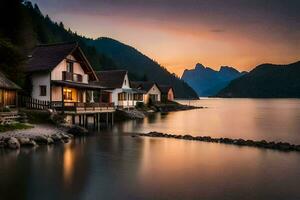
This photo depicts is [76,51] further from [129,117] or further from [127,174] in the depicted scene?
[127,174]

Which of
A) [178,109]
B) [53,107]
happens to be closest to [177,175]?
[53,107]

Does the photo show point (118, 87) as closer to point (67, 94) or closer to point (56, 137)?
point (67, 94)

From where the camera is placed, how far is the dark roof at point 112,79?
64.3m

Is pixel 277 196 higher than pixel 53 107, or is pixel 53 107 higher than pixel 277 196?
pixel 53 107

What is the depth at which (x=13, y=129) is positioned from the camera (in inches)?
1046

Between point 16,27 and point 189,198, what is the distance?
55.5 meters

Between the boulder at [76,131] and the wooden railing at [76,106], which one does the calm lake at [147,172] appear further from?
the wooden railing at [76,106]

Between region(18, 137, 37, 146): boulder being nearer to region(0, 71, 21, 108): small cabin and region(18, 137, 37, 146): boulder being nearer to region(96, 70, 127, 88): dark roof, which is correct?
region(0, 71, 21, 108): small cabin

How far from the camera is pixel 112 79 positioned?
66.2 m

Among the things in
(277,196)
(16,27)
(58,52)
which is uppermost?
(16,27)

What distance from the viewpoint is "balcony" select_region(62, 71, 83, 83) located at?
134ft

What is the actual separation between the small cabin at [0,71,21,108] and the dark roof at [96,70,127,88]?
97.3 ft

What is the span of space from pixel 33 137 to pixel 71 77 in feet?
56.0

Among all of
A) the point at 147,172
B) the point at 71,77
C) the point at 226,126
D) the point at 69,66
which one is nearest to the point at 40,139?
the point at 147,172
